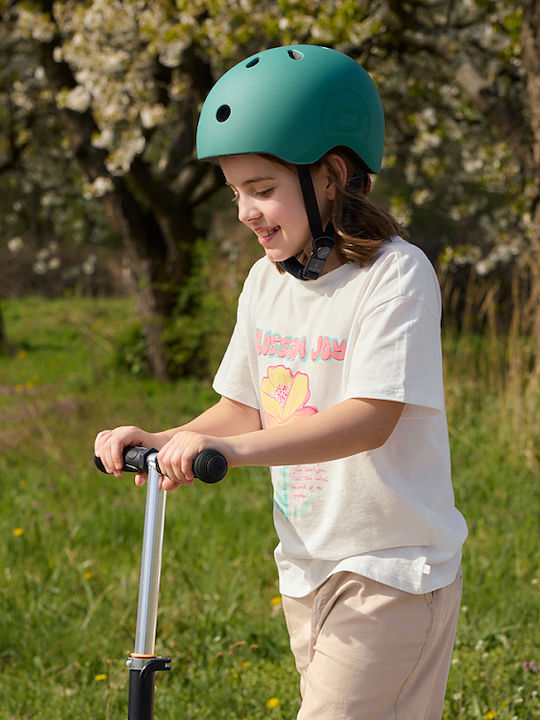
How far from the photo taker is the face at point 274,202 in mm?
1749

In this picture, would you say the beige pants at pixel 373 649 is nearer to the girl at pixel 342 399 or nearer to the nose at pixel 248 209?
the girl at pixel 342 399

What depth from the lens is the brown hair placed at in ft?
5.65

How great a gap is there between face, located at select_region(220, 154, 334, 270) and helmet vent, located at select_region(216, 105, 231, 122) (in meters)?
0.09

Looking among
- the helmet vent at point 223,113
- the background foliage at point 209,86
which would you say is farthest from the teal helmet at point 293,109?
the background foliage at point 209,86

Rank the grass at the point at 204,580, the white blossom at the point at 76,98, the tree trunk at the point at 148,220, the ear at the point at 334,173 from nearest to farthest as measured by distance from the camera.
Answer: the ear at the point at 334,173 → the grass at the point at 204,580 → the white blossom at the point at 76,98 → the tree trunk at the point at 148,220

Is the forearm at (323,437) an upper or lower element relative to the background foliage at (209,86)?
lower

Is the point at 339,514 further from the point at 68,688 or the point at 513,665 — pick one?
the point at 68,688

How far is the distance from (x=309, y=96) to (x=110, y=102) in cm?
533

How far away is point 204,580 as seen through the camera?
3471 mm

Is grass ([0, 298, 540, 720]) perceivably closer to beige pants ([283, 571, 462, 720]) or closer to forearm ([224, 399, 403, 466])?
beige pants ([283, 571, 462, 720])

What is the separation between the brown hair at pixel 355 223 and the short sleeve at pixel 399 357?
0.15 meters

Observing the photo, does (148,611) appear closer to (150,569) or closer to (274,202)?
(150,569)

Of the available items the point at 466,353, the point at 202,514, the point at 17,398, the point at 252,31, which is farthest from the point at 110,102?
the point at 202,514

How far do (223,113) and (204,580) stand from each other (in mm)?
2165
